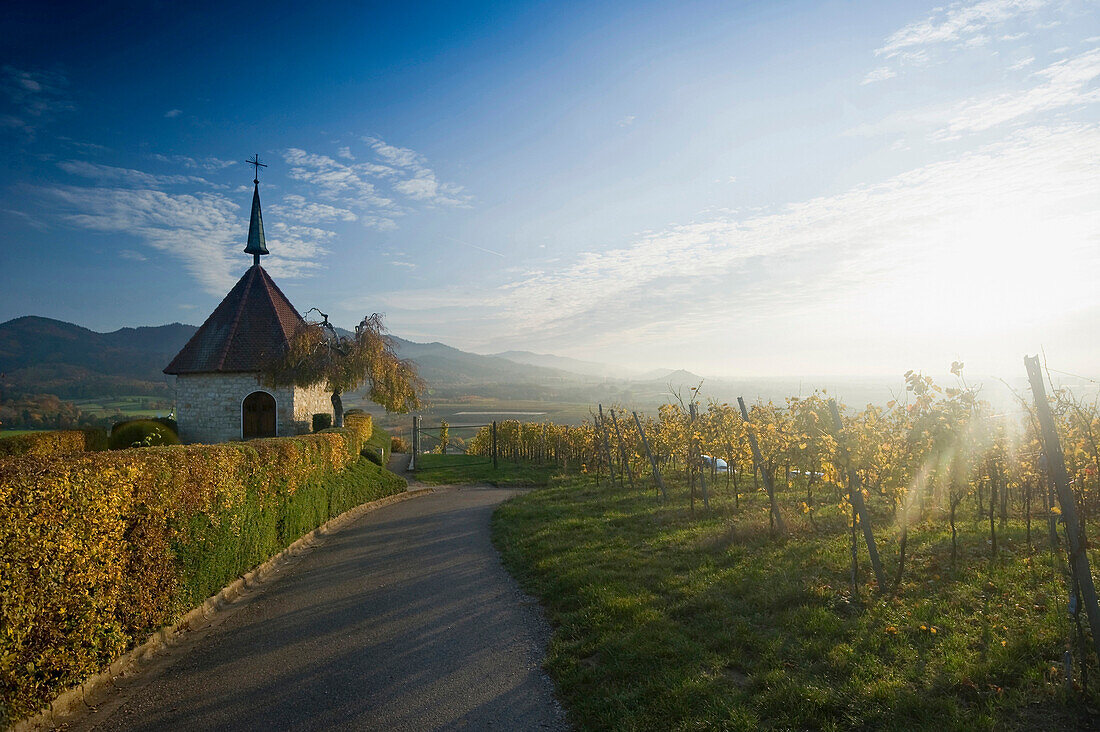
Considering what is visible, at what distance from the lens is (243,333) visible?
25.6 m

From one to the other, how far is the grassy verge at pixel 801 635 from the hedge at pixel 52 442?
11472 millimetres

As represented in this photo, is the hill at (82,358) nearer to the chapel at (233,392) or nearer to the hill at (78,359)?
the hill at (78,359)

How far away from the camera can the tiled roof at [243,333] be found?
2423 centimetres

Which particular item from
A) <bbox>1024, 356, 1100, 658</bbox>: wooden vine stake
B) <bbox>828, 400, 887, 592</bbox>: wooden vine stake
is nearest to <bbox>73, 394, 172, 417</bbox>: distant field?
<bbox>828, 400, 887, 592</bbox>: wooden vine stake

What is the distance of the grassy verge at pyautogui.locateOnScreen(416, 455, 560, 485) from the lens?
22109 mm

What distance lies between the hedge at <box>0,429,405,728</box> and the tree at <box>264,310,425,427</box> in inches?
599

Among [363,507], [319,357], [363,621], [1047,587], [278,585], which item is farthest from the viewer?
[319,357]

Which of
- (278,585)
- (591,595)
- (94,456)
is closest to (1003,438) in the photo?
(591,595)

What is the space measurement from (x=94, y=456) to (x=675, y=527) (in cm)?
962

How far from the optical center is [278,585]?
8.75 metres

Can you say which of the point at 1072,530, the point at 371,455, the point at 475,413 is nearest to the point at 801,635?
the point at 1072,530

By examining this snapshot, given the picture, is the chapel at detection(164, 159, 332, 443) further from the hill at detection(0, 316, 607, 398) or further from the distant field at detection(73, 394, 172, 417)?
the distant field at detection(73, 394, 172, 417)

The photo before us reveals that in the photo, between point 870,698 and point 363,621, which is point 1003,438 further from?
point 363,621

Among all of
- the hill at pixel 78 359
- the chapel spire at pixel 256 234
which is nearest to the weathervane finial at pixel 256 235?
the chapel spire at pixel 256 234
